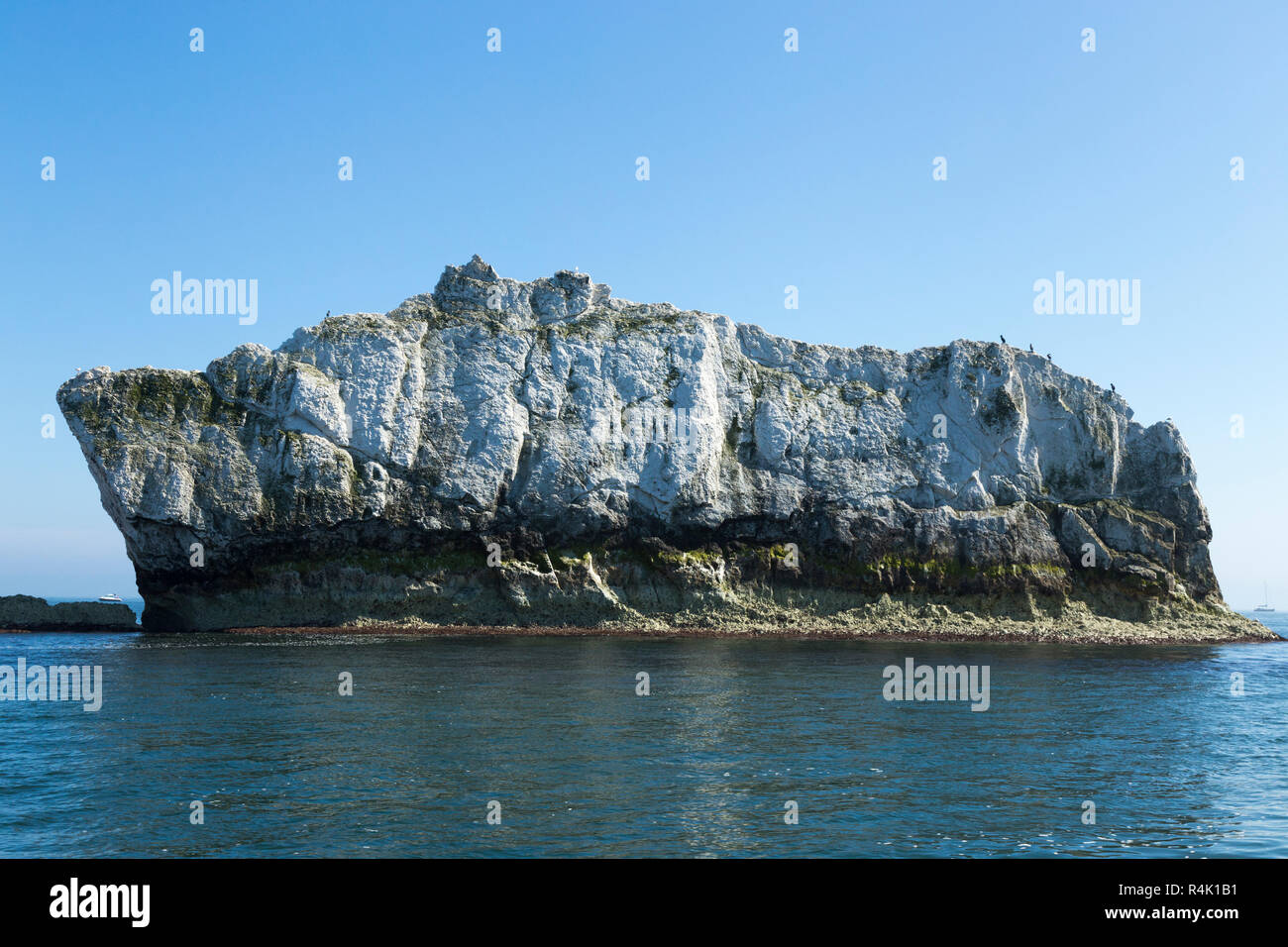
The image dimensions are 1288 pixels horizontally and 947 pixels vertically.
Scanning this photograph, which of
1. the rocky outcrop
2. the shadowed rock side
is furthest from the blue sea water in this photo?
the rocky outcrop

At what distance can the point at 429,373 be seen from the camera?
250ft

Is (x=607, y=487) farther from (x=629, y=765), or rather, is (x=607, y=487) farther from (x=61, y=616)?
(x=629, y=765)

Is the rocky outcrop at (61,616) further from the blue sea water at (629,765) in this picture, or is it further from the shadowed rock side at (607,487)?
the blue sea water at (629,765)

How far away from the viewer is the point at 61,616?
73625mm

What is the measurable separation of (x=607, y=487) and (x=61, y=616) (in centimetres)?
4780

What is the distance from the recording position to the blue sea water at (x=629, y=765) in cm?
1733

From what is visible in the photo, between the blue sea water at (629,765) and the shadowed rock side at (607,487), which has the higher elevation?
the shadowed rock side at (607,487)

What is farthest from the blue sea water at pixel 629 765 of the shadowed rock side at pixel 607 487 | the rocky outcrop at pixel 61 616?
the rocky outcrop at pixel 61 616

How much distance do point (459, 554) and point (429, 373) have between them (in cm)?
1651

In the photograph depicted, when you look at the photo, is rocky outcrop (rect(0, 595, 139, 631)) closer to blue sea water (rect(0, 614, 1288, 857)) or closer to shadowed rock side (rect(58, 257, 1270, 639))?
shadowed rock side (rect(58, 257, 1270, 639))

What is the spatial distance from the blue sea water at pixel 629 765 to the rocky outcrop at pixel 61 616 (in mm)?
34404
